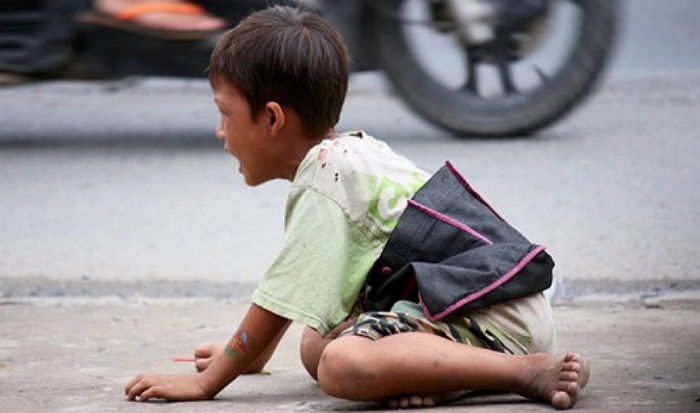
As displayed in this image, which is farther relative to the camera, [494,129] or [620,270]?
[494,129]

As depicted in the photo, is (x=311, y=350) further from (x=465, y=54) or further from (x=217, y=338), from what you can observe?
(x=465, y=54)

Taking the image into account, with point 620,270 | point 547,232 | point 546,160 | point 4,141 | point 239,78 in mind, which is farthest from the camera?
point 4,141

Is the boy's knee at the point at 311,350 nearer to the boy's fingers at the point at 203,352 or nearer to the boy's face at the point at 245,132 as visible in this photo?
the boy's fingers at the point at 203,352

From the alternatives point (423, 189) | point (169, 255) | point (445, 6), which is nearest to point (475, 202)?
point (423, 189)

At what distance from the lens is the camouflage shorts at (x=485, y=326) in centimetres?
284

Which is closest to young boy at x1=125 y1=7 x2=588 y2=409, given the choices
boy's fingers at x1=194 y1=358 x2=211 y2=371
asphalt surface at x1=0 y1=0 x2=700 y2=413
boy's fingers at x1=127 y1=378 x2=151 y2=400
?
boy's fingers at x1=127 y1=378 x2=151 y2=400

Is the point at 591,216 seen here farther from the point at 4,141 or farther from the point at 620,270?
the point at 4,141

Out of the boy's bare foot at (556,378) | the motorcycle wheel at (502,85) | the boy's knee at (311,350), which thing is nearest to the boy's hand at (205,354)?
the boy's knee at (311,350)

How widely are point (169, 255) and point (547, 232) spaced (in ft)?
3.83

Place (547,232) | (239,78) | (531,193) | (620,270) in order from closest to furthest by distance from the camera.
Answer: (239,78)
(620,270)
(547,232)
(531,193)

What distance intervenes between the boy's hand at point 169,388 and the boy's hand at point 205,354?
0.28 m

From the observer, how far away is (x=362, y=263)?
286 cm

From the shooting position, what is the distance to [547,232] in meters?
4.79

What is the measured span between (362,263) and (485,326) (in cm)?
26
